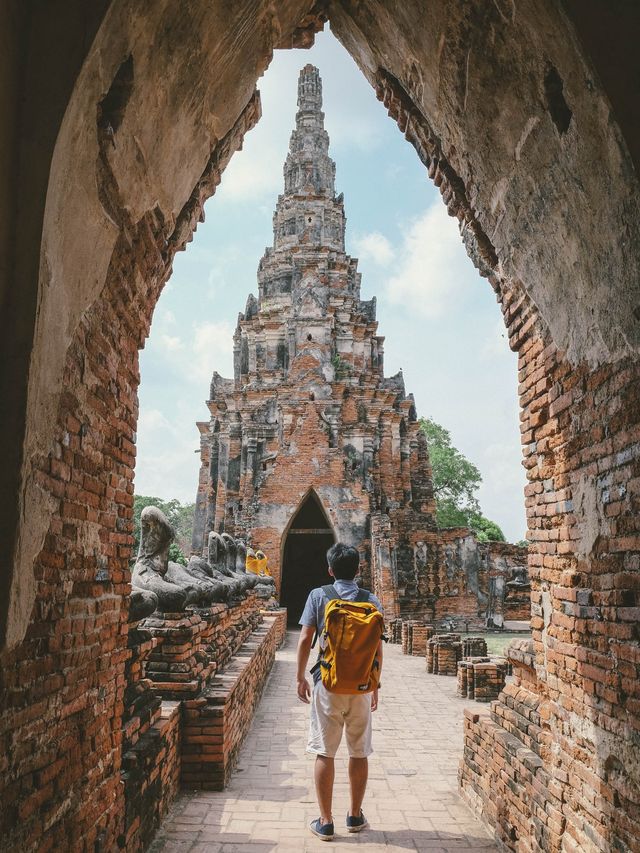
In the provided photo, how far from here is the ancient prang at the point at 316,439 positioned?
17.8 meters

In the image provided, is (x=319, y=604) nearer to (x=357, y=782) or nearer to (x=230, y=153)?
(x=357, y=782)

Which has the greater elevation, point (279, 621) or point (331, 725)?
point (331, 725)

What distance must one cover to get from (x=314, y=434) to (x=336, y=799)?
14.1 metres

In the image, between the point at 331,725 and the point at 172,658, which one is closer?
the point at 331,725

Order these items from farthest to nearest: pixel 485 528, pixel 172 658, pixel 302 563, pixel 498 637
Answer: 1. pixel 485 528
2. pixel 302 563
3. pixel 498 637
4. pixel 172 658

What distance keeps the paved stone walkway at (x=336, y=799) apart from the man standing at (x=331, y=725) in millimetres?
152

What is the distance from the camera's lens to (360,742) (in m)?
4.05

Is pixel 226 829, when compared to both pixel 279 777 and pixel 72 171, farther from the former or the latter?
pixel 72 171

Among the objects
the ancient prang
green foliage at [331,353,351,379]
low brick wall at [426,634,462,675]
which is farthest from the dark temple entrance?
low brick wall at [426,634,462,675]

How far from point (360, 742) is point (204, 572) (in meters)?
3.59

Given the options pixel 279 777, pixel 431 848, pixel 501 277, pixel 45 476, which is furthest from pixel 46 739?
pixel 501 277

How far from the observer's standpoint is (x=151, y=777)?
12.7ft

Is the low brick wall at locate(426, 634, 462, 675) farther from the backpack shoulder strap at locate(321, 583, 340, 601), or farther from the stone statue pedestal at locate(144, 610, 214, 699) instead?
the backpack shoulder strap at locate(321, 583, 340, 601)

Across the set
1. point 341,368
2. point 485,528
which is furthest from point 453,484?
point 341,368
